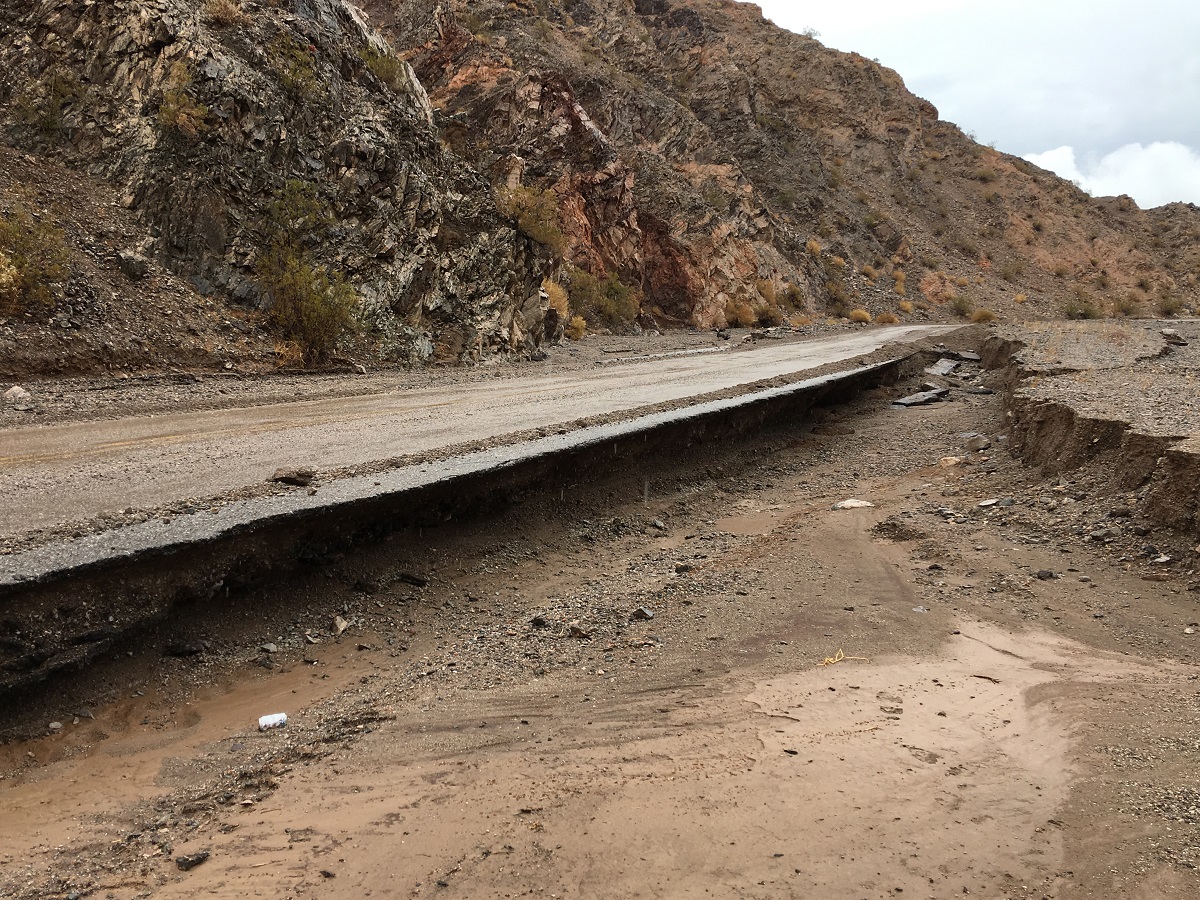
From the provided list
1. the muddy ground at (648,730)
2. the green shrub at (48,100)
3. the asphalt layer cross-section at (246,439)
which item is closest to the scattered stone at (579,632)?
the muddy ground at (648,730)

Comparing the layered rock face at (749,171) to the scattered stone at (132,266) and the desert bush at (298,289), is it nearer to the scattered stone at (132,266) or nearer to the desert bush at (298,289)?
the desert bush at (298,289)

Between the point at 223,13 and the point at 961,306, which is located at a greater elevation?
the point at 223,13

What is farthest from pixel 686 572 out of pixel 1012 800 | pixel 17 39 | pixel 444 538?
pixel 17 39

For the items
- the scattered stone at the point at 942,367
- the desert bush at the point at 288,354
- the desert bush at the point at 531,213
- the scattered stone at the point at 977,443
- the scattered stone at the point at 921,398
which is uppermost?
the desert bush at the point at 531,213

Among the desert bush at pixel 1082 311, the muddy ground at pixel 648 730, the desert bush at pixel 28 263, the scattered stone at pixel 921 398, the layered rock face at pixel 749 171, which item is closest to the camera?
the muddy ground at pixel 648 730

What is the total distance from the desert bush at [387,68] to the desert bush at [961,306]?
33809 millimetres

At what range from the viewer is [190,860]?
223cm

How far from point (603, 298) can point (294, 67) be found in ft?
45.9

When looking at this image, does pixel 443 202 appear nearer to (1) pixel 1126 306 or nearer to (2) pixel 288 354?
(2) pixel 288 354

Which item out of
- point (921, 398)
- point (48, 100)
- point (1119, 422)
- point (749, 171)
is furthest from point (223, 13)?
point (749, 171)

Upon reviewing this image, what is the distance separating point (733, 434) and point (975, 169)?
57.5 m

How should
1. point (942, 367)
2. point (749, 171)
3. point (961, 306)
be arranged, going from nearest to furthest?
point (942, 367) < point (961, 306) < point (749, 171)

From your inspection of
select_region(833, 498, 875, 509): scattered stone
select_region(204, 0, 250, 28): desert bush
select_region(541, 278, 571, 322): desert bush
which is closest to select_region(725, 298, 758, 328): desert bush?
select_region(541, 278, 571, 322): desert bush

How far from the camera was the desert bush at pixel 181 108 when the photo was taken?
43.2ft
